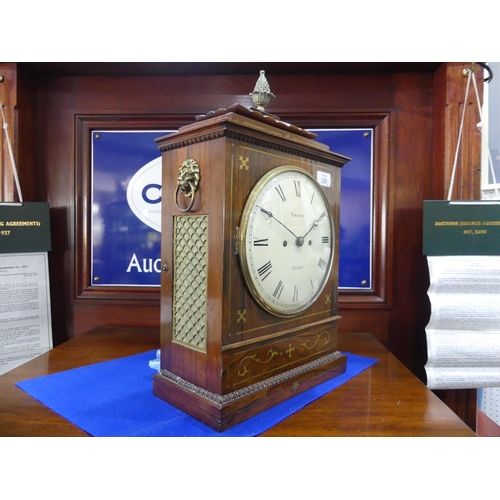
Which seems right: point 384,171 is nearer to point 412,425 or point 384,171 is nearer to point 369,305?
point 369,305

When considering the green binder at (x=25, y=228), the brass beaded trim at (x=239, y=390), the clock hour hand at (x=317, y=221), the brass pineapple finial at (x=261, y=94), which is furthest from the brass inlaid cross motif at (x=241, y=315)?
the green binder at (x=25, y=228)

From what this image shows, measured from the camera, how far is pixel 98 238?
1.33m

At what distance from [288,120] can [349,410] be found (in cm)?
102

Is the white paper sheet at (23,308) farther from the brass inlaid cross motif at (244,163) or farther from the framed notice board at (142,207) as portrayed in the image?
the brass inlaid cross motif at (244,163)

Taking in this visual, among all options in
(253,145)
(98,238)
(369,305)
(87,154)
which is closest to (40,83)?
(87,154)

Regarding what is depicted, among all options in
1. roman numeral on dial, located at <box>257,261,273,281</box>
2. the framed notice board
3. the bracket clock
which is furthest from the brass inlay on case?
the framed notice board

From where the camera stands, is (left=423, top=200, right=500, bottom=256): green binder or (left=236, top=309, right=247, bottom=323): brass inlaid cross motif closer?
(left=236, top=309, right=247, bottom=323): brass inlaid cross motif

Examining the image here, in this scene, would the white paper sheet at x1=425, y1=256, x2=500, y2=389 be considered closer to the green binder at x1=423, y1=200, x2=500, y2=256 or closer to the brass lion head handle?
the green binder at x1=423, y1=200, x2=500, y2=256

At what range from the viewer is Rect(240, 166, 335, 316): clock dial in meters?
0.69

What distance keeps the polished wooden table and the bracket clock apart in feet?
0.29

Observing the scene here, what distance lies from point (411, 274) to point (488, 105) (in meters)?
0.67

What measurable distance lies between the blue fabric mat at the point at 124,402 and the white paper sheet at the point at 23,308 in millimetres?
417

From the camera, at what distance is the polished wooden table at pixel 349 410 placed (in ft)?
2.08

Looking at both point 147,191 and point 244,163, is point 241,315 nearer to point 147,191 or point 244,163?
point 244,163
